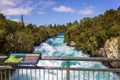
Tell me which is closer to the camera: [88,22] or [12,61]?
[12,61]

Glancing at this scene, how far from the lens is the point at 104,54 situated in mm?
36469

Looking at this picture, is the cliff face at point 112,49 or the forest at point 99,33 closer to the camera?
the cliff face at point 112,49

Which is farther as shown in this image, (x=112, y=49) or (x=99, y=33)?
(x=99, y=33)

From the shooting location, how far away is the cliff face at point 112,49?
32.7 m

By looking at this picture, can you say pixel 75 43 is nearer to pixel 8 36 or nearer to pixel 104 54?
pixel 104 54

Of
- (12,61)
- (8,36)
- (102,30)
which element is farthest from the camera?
(102,30)

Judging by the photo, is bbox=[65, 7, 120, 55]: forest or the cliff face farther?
bbox=[65, 7, 120, 55]: forest

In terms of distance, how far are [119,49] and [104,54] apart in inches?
174

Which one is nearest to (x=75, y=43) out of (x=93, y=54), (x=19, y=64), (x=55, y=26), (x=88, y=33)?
(x=88, y=33)

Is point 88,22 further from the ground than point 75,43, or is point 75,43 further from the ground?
point 88,22

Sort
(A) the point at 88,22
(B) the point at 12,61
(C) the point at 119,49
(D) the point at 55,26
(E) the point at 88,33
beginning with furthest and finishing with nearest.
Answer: (D) the point at 55,26 → (A) the point at 88,22 → (E) the point at 88,33 → (C) the point at 119,49 → (B) the point at 12,61

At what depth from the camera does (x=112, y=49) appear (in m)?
33.8

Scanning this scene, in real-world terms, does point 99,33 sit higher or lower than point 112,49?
higher

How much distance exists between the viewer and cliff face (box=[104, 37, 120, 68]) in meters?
32.7
